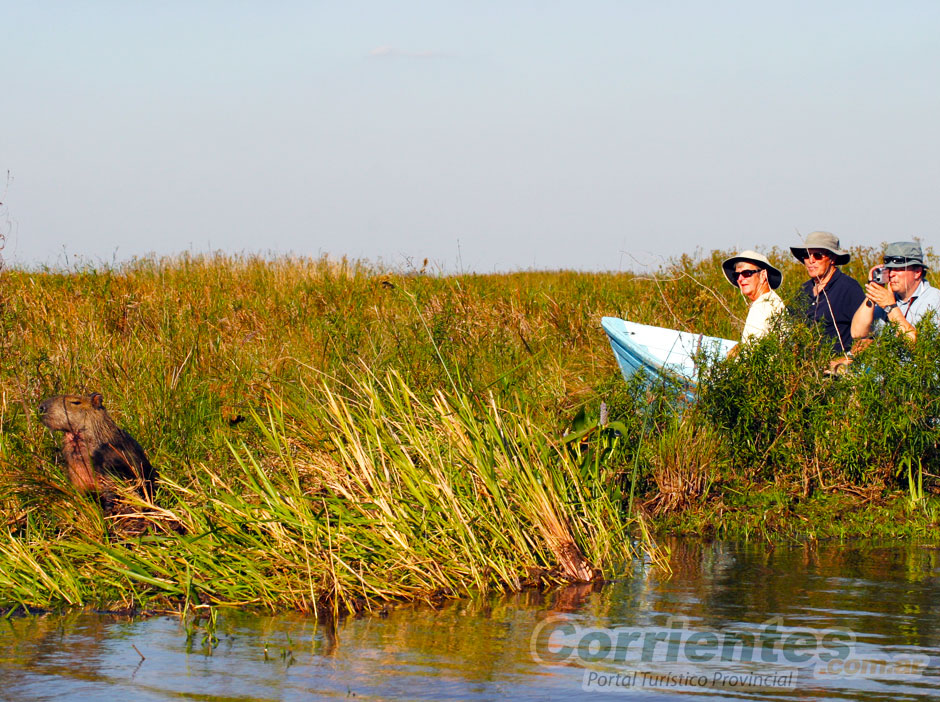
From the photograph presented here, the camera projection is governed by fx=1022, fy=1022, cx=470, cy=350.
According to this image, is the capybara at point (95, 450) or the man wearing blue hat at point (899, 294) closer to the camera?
the capybara at point (95, 450)

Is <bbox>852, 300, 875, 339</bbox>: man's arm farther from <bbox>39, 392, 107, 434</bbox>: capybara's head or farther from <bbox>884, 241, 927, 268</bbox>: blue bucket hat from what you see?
<bbox>39, 392, 107, 434</bbox>: capybara's head

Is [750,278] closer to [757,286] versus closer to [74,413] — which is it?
[757,286]

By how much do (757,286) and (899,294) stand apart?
961mm

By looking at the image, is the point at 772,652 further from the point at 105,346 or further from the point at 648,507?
the point at 105,346

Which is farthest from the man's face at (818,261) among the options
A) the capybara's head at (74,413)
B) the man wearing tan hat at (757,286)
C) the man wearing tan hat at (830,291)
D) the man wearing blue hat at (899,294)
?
the capybara's head at (74,413)

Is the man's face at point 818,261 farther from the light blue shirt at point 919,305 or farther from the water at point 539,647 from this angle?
the water at point 539,647

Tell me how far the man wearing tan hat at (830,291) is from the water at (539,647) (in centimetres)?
260

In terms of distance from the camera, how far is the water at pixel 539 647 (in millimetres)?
3424

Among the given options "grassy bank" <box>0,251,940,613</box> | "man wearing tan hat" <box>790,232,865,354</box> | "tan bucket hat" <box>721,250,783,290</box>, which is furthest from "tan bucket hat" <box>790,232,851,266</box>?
"grassy bank" <box>0,251,940,613</box>

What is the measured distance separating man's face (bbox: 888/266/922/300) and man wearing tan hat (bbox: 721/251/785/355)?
28.1 inches

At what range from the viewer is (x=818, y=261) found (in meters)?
7.23

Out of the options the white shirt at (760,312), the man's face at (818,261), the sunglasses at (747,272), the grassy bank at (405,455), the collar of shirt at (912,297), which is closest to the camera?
the grassy bank at (405,455)

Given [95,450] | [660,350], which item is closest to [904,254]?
[660,350]

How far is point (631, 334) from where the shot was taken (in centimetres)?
877
